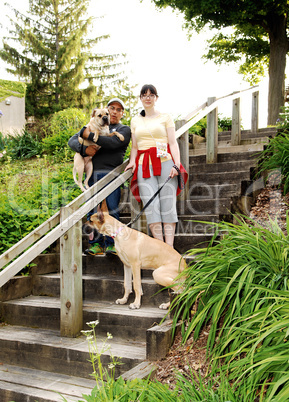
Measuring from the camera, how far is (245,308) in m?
2.58

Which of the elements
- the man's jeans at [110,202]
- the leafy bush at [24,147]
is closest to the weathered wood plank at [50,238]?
the man's jeans at [110,202]

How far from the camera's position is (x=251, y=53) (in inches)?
547

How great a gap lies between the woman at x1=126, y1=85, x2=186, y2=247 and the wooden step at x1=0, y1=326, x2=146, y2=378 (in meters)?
1.25

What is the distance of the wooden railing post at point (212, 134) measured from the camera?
20.8 feet

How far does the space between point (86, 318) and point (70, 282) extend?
43cm

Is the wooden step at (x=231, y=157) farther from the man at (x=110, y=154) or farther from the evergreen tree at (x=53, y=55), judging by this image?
the evergreen tree at (x=53, y=55)

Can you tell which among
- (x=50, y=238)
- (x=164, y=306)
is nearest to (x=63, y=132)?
(x=50, y=238)

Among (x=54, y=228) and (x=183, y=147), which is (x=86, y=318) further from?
(x=183, y=147)

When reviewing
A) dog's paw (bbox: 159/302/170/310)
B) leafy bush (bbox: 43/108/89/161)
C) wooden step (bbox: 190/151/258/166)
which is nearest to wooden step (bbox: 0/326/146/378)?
dog's paw (bbox: 159/302/170/310)

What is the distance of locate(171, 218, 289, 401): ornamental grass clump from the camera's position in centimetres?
223

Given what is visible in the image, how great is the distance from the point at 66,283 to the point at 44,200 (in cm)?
260

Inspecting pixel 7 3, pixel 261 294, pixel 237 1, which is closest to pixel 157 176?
pixel 261 294

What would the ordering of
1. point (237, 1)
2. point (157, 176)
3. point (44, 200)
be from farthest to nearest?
point (237, 1) < point (44, 200) < point (157, 176)

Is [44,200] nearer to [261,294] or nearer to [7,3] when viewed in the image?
[261,294]
